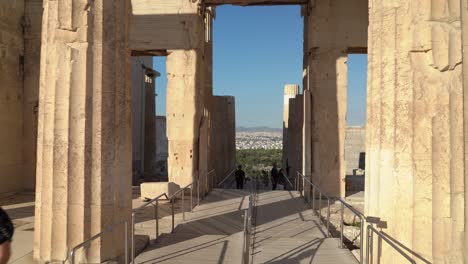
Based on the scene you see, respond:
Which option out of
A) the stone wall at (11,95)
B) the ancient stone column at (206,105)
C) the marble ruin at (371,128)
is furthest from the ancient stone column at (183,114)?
the marble ruin at (371,128)

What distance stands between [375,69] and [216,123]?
→ 499 inches

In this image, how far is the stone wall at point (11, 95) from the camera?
1266 centimetres

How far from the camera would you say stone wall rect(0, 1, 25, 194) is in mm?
12664

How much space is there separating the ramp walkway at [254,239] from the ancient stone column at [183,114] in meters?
1.77

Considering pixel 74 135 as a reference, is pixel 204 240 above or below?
below

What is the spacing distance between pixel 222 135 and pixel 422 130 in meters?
15.0

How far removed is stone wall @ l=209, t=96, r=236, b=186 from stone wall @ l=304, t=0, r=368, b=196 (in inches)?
199

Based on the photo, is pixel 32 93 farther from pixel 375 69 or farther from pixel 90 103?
pixel 375 69

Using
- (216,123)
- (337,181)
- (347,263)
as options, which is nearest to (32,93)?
(216,123)

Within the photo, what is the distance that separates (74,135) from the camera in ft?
18.5

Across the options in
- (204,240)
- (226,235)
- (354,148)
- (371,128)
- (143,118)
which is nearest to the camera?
(371,128)

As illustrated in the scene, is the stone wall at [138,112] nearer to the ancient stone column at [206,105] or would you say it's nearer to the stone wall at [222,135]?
the stone wall at [222,135]

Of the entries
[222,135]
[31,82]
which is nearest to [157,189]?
[31,82]

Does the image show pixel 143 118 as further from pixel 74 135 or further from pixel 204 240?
pixel 74 135
